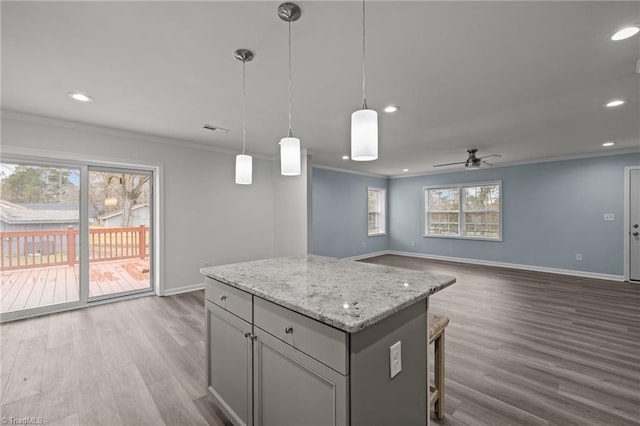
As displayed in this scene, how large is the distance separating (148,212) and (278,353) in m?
4.11

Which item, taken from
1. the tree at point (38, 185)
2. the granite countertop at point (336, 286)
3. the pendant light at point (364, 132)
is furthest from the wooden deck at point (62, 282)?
the pendant light at point (364, 132)

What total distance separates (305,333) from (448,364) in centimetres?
195

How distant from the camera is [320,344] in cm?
115

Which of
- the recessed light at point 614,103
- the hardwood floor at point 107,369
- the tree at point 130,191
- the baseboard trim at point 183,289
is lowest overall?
the hardwood floor at point 107,369

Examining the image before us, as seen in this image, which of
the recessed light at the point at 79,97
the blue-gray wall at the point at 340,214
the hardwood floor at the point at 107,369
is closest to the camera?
the hardwood floor at the point at 107,369

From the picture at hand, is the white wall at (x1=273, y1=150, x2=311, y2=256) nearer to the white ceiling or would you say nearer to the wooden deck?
Result: the white ceiling

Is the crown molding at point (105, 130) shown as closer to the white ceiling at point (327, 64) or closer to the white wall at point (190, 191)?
the white wall at point (190, 191)

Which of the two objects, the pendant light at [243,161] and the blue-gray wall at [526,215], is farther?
the blue-gray wall at [526,215]

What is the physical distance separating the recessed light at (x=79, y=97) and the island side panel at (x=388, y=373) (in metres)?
3.45

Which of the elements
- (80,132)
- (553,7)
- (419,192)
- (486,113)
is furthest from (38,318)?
(419,192)

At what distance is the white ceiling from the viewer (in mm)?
1679

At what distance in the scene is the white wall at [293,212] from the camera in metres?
5.16

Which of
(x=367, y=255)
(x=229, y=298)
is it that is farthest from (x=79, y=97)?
(x=367, y=255)

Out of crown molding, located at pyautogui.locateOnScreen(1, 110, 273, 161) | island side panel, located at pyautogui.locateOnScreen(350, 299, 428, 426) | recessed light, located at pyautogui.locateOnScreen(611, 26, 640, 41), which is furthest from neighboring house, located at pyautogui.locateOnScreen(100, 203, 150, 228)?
recessed light, located at pyautogui.locateOnScreen(611, 26, 640, 41)
